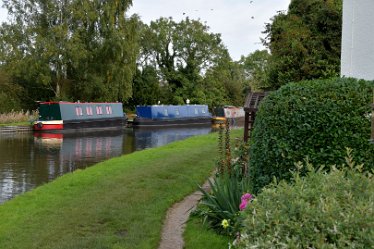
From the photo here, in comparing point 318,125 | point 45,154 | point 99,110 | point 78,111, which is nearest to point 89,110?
point 78,111

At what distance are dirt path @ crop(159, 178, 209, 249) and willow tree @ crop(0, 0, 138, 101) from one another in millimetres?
28782

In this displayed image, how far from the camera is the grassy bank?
5.95 meters

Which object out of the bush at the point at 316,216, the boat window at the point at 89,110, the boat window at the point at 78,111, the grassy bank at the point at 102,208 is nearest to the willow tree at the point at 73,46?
the boat window at the point at 89,110

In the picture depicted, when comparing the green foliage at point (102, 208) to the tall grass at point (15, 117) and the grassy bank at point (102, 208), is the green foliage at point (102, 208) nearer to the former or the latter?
the grassy bank at point (102, 208)

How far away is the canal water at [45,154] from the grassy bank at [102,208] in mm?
1791

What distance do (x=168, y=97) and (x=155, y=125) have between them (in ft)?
46.2

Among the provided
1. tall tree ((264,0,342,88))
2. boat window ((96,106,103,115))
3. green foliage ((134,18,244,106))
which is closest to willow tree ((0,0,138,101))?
boat window ((96,106,103,115))

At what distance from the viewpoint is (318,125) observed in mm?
4473

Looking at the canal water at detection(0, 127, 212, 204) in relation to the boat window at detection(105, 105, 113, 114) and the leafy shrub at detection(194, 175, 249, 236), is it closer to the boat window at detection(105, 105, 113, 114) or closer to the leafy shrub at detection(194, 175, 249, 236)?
the boat window at detection(105, 105, 113, 114)

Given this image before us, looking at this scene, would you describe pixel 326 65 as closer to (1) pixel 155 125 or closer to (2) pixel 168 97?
(1) pixel 155 125

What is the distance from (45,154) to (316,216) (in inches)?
686

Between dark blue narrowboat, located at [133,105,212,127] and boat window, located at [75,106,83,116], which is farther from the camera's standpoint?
dark blue narrowboat, located at [133,105,212,127]

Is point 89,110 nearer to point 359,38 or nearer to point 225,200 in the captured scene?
point 225,200

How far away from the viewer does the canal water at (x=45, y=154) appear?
1280cm
